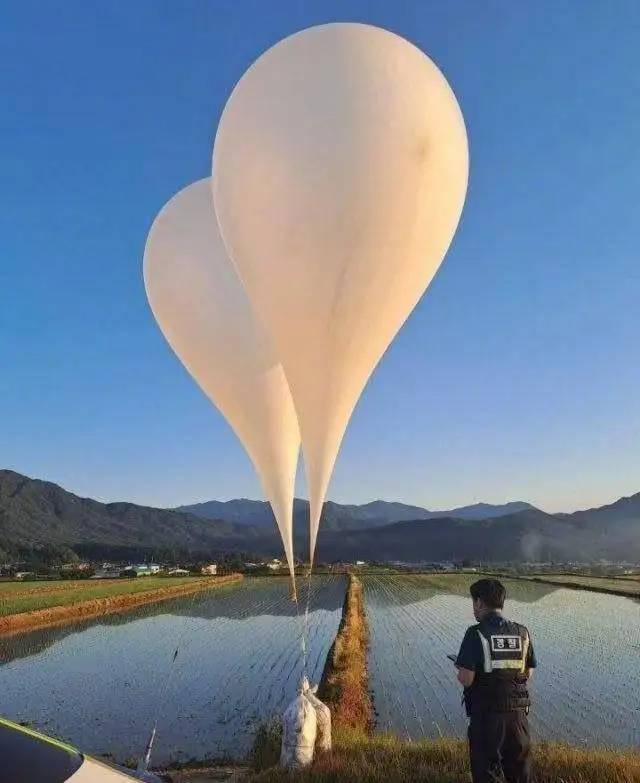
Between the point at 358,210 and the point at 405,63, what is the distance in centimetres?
148

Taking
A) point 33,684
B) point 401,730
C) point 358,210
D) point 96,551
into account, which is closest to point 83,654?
point 33,684

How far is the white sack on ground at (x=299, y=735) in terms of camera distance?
6.00 m

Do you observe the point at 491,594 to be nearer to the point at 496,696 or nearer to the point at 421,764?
the point at 496,696

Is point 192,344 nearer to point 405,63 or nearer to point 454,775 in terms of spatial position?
point 405,63

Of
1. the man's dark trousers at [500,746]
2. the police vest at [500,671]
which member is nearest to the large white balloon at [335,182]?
the police vest at [500,671]

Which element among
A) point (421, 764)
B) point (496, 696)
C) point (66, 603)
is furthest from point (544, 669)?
point (66, 603)

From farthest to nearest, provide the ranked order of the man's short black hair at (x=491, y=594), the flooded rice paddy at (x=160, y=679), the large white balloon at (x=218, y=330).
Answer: the flooded rice paddy at (x=160, y=679) → the large white balloon at (x=218, y=330) → the man's short black hair at (x=491, y=594)

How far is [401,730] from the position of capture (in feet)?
37.1

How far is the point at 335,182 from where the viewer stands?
564 cm

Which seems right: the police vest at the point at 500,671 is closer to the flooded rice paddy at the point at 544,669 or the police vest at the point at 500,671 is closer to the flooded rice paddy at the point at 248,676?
the flooded rice paddy at the point at 248,676

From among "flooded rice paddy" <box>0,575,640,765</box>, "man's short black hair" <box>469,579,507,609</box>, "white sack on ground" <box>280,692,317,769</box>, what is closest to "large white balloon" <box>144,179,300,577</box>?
"white sack on ground" <box>280,692,317,769</box>

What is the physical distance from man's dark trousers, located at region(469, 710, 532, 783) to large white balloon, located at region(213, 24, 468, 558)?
3378mm

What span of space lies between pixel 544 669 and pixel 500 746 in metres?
15.3

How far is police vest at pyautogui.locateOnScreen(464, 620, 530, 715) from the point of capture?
4262 millimetres
